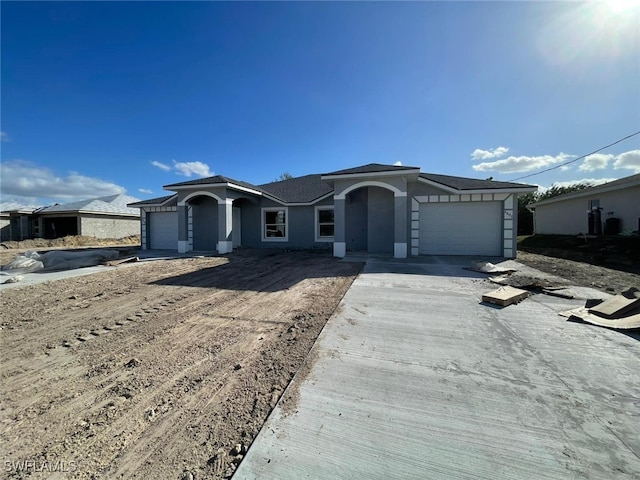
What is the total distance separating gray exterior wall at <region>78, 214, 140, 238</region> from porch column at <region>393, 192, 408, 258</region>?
25406 mm

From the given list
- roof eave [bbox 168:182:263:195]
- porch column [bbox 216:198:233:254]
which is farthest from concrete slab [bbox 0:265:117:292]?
roof eave [bbox 168:182:263:195]

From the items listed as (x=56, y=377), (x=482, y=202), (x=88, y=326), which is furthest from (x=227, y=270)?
(x=482, y=202)

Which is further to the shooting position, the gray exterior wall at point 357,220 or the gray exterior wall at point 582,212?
the gray exterior wall at point 582,212

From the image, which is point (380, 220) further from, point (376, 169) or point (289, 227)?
point (289, 227)

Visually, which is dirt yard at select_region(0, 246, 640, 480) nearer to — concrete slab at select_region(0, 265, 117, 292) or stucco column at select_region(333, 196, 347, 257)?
concrete slab at select_region(0, 265, 117, 292)

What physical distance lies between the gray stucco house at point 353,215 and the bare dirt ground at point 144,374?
248 inches

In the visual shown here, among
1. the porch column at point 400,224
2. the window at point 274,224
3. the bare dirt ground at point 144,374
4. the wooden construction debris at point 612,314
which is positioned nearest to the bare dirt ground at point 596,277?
the wooden construction debris at point 612,314

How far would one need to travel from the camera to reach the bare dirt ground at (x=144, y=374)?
5.85 ft

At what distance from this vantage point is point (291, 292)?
595cm

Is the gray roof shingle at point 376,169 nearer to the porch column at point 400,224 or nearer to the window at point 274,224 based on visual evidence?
the porch column at point 400,224

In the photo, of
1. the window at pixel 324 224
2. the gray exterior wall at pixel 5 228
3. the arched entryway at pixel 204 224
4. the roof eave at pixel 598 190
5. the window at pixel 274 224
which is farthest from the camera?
the gray exterior wall at pixel 5 228

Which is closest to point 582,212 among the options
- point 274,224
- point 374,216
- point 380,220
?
point 380,220

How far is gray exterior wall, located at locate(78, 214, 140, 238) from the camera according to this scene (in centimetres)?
2183

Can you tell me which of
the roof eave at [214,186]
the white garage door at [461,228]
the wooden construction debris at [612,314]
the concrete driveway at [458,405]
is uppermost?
the roof eave at [214,186]
